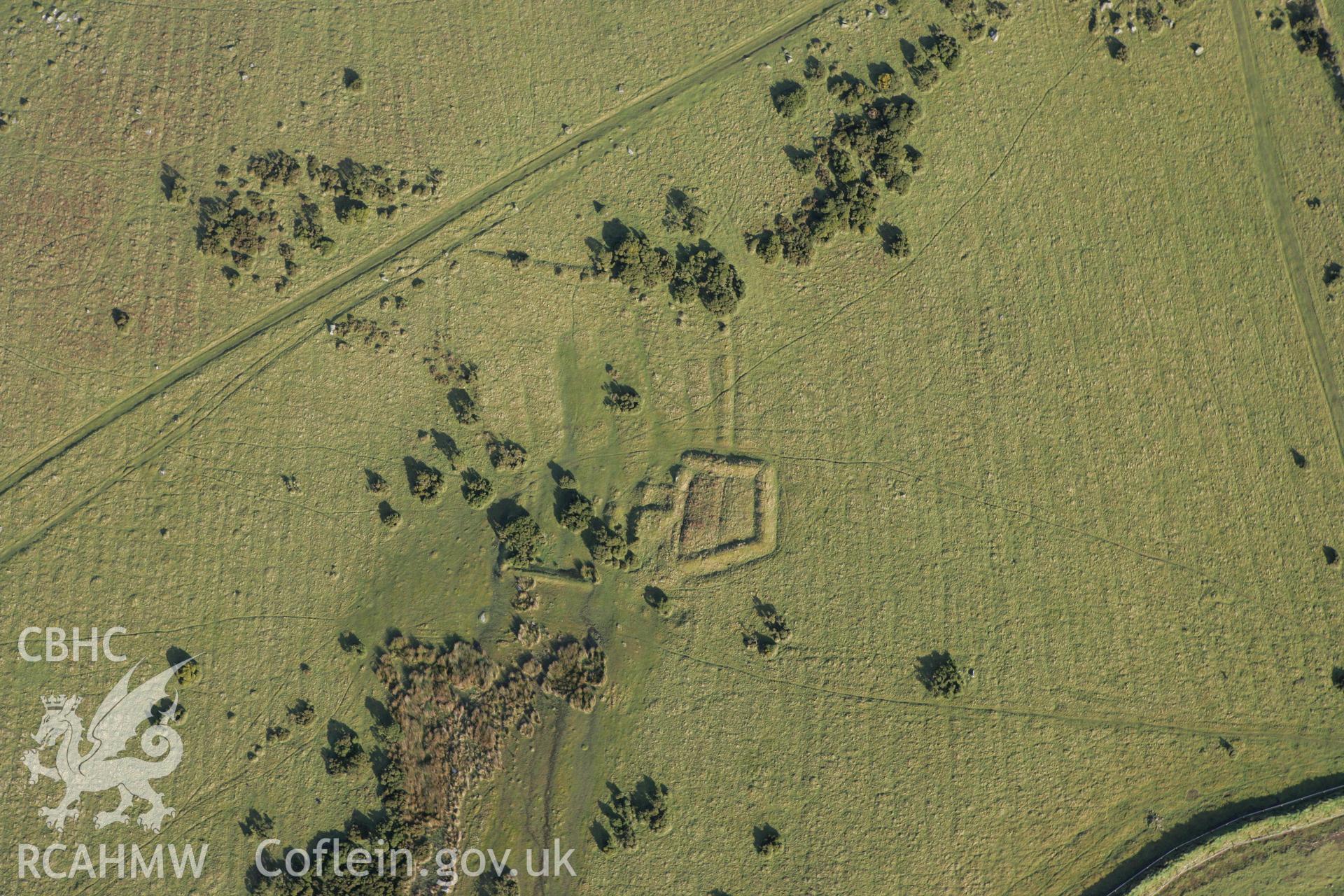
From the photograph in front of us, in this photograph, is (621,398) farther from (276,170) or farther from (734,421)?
(276,170)

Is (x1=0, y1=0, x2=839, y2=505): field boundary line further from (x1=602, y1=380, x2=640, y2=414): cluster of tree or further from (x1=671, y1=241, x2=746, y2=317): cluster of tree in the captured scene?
(x1=602, y1=380, x2=640, y2=414): cluster of tree

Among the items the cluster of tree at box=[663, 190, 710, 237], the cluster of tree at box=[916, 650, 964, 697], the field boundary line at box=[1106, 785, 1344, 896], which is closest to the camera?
the cluster of tree at box=[916, 650, 964, 697]

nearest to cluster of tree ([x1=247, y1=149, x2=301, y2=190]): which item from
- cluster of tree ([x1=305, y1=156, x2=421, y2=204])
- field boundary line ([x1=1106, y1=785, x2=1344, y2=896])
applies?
cluster of tree ([x1=305, y1=156, x2=421, y2=204])

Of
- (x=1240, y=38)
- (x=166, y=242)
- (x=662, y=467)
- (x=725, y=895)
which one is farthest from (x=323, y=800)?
(x=1240, y=38)

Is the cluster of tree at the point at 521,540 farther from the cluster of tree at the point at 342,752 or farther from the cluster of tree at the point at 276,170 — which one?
the cluster of tree at the point at 276,170

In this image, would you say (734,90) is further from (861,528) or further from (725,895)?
(725,895)

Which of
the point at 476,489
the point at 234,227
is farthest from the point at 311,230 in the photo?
the point at 476,489

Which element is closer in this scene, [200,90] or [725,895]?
[725,895]
